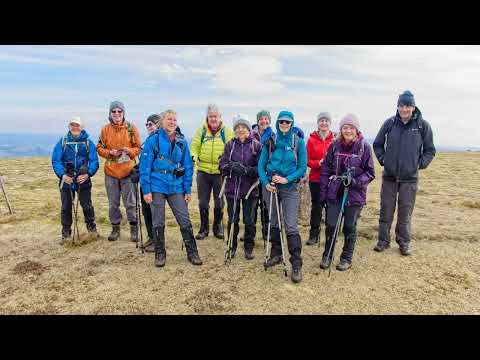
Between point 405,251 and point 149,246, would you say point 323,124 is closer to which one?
point 405,251

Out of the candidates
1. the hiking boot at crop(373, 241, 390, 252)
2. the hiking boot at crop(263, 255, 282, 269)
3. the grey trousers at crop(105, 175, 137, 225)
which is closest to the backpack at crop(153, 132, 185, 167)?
the grey trousers at crop(105, 175, 137, 225)

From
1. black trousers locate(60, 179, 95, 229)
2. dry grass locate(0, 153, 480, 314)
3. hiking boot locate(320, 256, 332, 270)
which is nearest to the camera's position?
dry grass locate(0, 153, 480, 314)

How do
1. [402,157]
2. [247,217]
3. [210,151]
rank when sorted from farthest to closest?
[210,151]
[402,157]
[247,217]

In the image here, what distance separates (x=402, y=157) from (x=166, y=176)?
529cm

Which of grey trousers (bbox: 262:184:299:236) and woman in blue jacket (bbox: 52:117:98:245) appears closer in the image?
grey trousers (bbox: 262:184:299:236)

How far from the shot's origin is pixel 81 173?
855cm

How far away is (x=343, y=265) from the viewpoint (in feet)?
24.3

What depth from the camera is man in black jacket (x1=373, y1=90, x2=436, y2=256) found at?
777 cm

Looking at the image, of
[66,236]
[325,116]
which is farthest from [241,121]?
[66,236]

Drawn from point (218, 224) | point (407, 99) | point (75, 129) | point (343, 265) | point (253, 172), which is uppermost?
point (407, 99)

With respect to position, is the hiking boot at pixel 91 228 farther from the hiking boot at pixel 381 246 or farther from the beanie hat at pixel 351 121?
the hiking boot at pixel 381 246

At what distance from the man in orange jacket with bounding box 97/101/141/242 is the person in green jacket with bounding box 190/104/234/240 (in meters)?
1.54

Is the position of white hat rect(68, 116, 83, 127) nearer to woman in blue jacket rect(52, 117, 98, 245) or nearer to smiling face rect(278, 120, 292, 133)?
woman in blue jacket rect(52, 117, 98, 245)

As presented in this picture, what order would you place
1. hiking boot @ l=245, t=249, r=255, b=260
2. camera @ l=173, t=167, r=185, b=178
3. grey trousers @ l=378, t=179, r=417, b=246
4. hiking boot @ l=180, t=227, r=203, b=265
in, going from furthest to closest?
grey trousers @ l=378, t=179, r=417, b=246 < hiking boot @ l=245, t=249, r=255, b=260 < hiking boot @ l=180, t=227, r=203, b=265 < camera @ l=173, t=167, r=185, b=178
